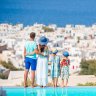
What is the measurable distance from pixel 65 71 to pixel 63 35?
760 cm

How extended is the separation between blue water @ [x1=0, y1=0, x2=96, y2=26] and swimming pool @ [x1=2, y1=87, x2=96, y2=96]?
17.3ft

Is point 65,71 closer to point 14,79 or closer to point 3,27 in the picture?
point 14,79

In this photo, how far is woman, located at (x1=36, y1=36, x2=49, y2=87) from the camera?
5375 millimetres

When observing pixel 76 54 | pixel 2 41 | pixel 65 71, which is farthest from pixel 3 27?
pixel 65 71

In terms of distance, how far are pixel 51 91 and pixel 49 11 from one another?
5.84 metres

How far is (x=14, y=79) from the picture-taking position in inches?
336

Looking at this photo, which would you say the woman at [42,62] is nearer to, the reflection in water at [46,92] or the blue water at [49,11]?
A: the reflection in water at [46,92]

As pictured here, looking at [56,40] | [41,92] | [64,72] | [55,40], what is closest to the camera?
[41,92]

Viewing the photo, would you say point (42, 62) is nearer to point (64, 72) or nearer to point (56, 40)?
point (64, 72)

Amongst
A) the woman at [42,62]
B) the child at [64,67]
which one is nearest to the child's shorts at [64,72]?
the child at [64,67]

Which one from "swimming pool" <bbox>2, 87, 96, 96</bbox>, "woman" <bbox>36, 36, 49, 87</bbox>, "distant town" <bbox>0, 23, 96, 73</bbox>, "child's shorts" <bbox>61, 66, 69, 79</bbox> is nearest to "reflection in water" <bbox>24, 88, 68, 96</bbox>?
"swimming pool" <bbox>2, 87, 96, 96</bbox>

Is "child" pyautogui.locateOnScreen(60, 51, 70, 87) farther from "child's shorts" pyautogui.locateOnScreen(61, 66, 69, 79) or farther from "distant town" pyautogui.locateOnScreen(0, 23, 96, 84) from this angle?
"distant town" pyautogui.locateOnScreen(0, 23, 96, 84)

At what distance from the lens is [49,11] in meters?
11.5

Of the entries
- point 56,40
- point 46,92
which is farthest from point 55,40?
point 46,92
